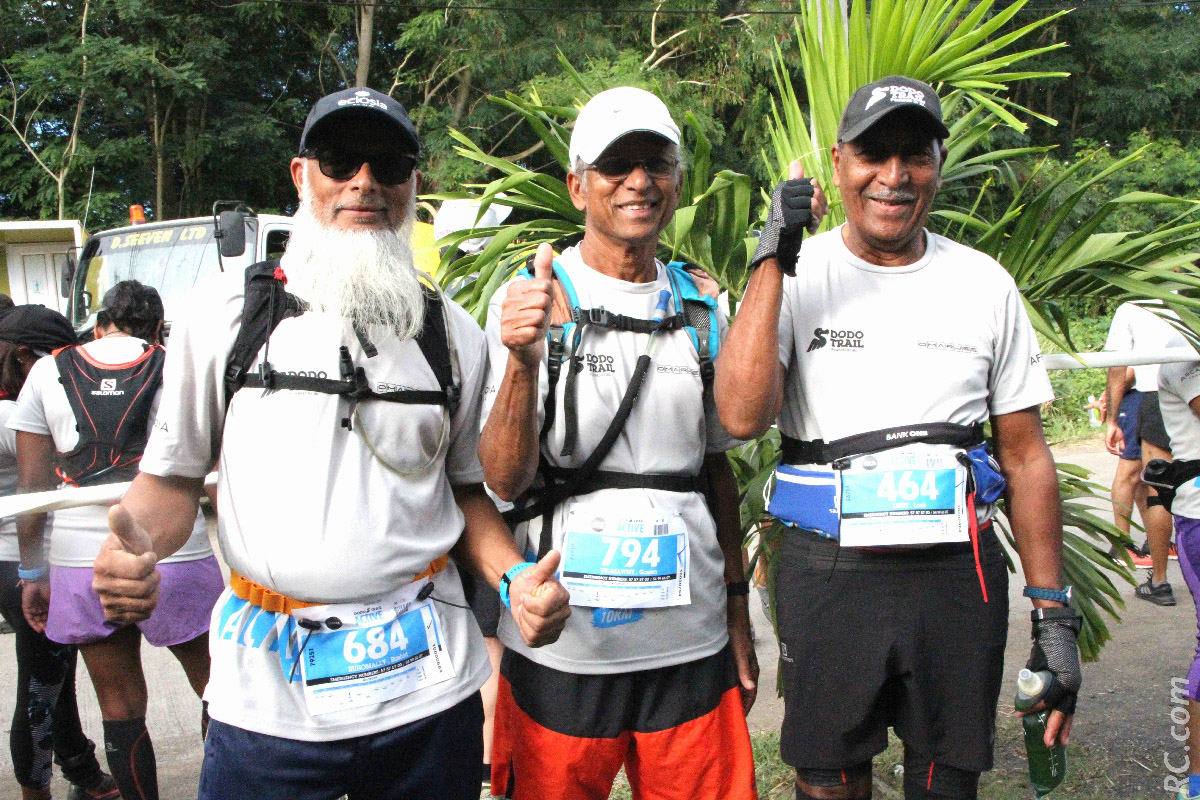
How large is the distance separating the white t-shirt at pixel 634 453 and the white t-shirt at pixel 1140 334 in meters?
1.83

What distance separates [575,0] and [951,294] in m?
16.3

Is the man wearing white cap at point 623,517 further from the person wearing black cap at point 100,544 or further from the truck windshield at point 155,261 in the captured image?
the truck windshield at point 155,261

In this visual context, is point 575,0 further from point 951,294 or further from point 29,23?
point 951,294

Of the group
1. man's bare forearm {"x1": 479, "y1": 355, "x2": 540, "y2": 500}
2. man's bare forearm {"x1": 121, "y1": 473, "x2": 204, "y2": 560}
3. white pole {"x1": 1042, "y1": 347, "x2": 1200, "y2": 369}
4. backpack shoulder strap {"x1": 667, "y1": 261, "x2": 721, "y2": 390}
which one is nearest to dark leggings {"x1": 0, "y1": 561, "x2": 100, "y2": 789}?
man's bare forearm {"x1": 121, "y1": 473, "x2": 204, "y2": 560}

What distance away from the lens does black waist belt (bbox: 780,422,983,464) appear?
7.57 ft

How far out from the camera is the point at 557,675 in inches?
91.0

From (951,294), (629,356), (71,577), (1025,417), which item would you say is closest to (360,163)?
(629,356)

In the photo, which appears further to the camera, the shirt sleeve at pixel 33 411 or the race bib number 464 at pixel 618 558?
the shirt sleeve at pixel 33 411

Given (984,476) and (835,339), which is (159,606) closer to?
(835,339)

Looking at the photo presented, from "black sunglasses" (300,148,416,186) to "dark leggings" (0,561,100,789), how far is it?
2.24m

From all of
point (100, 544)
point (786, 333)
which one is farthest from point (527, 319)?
point (100, 544)

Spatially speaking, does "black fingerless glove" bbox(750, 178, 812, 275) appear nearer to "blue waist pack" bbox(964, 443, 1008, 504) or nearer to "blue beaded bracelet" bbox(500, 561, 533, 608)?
"blue waist pack" bbox(964, 443, 1008, 504)

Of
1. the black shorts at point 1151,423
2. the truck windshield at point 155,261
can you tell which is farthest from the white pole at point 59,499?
the truck windshield at point 155,261

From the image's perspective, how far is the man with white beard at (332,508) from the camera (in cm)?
193
